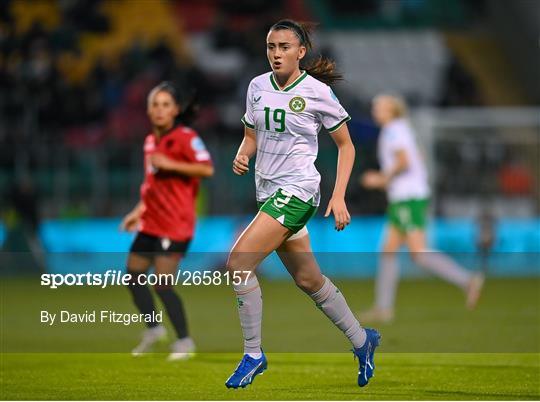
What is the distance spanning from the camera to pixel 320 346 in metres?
10.7

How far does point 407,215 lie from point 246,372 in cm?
667

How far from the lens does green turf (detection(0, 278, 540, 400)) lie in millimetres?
7902

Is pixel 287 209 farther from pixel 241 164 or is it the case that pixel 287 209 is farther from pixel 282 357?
pixel 282 357

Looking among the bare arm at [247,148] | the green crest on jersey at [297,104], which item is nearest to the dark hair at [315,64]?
the green crest on jersey at [297,104]

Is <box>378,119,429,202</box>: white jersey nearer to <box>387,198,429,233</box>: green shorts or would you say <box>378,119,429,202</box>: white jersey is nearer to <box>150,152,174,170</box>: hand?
<box>387,198,429,233</box>: green shorts

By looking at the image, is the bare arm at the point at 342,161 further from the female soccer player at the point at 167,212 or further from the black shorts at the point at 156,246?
the black shorts at the point at 156,246

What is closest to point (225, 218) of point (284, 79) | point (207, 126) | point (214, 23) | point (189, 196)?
point (207, 126)

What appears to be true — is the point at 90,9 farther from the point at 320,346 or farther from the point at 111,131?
the point at 320,346

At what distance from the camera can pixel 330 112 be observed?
24.1 ft

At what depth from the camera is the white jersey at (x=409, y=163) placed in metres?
13.6

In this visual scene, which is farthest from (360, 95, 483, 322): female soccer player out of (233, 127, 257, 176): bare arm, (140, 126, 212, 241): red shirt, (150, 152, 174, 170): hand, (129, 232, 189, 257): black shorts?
(233, 127, 257, 176): bare arm

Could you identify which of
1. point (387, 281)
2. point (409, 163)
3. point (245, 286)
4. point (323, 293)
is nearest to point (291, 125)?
point (245, 286)

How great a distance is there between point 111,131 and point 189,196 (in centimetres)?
1478

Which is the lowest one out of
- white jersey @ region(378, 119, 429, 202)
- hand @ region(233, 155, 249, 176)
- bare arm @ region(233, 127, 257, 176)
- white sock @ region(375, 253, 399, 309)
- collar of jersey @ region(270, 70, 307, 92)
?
white sock @ region(375, 253, 399, 309)
